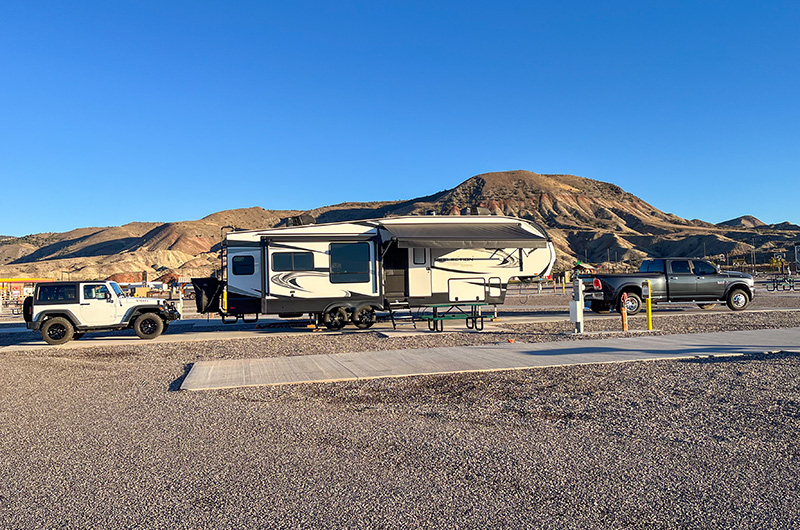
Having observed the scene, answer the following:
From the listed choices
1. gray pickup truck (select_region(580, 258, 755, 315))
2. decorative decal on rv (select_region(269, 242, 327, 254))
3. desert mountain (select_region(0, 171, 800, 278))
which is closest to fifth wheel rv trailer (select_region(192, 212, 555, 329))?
decorative decal on rv (select_region(269, 242, 327, 254))

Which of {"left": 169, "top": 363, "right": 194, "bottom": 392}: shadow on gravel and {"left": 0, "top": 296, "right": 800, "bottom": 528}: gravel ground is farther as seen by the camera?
{"left": 169, "top": 363, "right": 194, "bottom": 392}: shadow on gravel

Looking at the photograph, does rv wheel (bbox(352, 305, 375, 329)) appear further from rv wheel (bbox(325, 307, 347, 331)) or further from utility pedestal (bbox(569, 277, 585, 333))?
utility pedestal (bbox(569, 277, 585, 333))

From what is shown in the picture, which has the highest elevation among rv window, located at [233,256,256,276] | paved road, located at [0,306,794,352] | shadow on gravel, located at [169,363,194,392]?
rv window, located at [233,256,256,276]

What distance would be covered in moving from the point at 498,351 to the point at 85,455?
787cm

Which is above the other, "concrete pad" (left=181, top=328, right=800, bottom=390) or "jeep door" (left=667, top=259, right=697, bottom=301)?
"jeep door" (left=667, top=259, right=697, bottom=301)

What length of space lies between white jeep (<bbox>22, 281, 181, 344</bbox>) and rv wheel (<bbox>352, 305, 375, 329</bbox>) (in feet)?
16.8

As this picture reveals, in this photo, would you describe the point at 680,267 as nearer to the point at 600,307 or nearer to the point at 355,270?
the point at 600,307

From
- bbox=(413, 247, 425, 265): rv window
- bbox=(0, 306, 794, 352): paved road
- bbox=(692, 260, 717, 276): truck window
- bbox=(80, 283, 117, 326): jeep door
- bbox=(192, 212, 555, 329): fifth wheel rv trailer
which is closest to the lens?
bbox=(80, 283, 117, 326): jeep door

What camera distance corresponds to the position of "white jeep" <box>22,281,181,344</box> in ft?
49.1

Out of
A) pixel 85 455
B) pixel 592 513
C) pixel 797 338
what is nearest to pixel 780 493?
pixel 592 513

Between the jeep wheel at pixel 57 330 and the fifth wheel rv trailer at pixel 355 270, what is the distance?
3185mm

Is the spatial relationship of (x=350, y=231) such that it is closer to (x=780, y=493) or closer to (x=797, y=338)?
(x=797, y=338)

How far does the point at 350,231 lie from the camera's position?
1633 cm

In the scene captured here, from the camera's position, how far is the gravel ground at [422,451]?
411cm
